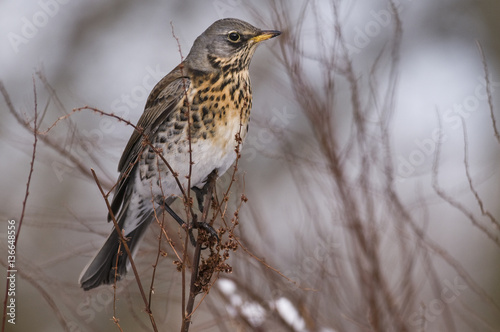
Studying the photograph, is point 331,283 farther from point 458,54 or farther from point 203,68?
point 458,54

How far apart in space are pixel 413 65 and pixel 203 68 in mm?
5279

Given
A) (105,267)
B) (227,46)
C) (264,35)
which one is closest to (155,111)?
(227,46)

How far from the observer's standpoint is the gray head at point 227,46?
13.4 ft

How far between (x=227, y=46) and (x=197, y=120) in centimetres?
52

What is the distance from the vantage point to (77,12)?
9.73 meters

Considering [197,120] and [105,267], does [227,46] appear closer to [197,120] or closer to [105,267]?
[197,120]

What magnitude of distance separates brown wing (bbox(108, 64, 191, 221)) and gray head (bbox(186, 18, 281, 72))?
171 mm

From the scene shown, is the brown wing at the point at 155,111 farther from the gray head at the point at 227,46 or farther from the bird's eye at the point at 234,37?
the bird's eye at the point at 234,37

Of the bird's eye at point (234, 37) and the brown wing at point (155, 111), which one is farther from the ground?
the bird's eye at point (234, 37)

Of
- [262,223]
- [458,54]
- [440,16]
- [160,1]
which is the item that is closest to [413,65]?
[458,54]

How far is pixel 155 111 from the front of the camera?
4199 mm

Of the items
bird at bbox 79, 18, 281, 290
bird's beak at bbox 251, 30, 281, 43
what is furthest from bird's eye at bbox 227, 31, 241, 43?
bird's beak at bbox 251, 30, 281, 43

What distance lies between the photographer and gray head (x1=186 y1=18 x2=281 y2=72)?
4.09 m

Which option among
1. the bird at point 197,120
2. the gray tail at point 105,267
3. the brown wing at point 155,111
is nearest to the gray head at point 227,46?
the bird at point 197,120
